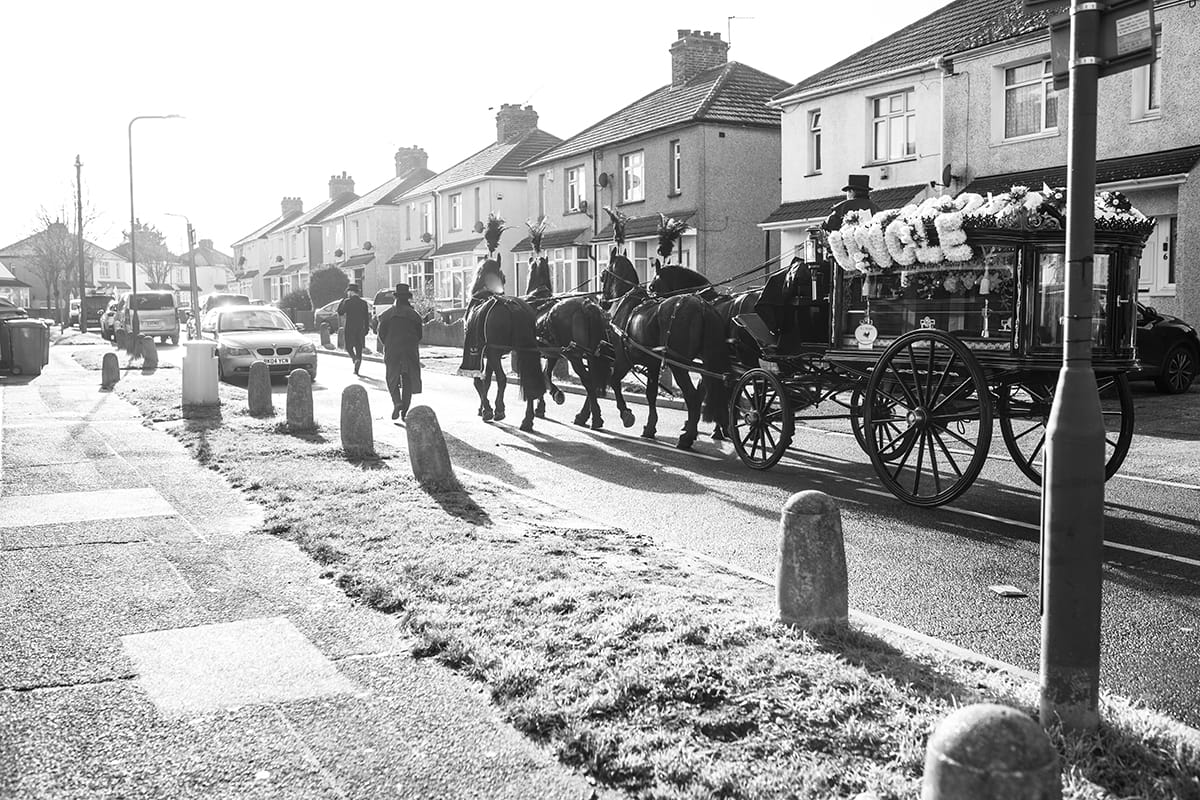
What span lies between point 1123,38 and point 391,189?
64.2m

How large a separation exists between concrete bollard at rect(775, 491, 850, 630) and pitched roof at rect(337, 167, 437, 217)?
59504mm

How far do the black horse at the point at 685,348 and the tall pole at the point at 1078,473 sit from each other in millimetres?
8314

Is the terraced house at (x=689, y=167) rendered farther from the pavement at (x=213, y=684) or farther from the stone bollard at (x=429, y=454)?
the pavement at (x=213, y=684)

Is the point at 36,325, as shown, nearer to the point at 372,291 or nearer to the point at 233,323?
the point at 233,323

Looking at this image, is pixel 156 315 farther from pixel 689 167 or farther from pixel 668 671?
pixel 668 671

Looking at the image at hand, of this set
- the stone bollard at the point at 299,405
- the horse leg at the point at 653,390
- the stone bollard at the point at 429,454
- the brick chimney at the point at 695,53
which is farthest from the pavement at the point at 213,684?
the brick chimney at the point at 695,53

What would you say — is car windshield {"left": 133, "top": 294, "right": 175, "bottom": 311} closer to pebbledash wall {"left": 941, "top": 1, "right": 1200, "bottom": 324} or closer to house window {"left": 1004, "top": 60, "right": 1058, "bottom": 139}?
pebbledash wall {"left": 941, "top": 1, "right": 1200, "bottom": 324}

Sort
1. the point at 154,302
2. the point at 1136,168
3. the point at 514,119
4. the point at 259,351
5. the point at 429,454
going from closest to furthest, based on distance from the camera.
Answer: the point at 429,454, the point at 1136,168, the point at 259,351, the point at 154,302, the point at 514,119

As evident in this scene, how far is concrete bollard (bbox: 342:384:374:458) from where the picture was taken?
11.8 m

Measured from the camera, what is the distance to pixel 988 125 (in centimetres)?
2341

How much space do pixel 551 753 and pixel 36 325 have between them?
2417cm

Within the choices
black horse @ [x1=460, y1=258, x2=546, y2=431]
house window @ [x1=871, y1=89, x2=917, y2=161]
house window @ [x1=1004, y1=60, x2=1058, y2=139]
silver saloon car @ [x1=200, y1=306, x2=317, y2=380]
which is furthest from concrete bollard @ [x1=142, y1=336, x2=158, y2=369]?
house window @ [x1=1004, y1=60, x2=1058, y2=139]

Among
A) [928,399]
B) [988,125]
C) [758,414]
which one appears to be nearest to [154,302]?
[988,125]

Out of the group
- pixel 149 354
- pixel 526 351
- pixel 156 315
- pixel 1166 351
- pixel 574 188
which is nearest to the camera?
pixel 526 351
